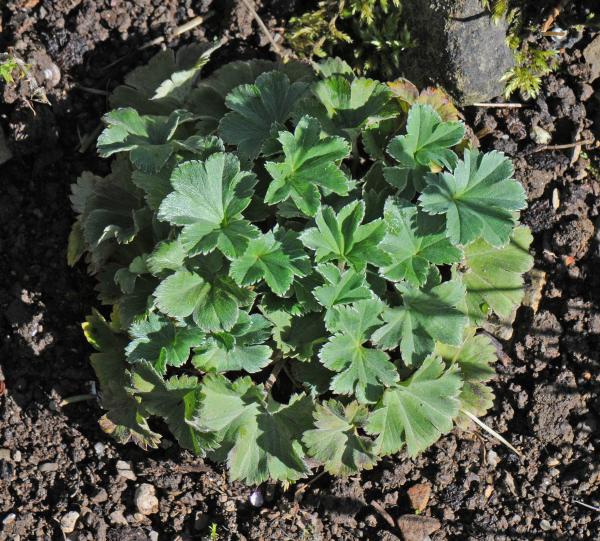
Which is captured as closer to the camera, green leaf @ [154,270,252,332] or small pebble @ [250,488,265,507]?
green leaf @ [154,270,252,332]

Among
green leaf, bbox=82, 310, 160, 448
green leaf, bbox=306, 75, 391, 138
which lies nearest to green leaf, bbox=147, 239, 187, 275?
green leaf, bbox=82, 310, 160, 448

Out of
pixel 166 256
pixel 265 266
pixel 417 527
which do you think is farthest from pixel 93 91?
pixel 417 527


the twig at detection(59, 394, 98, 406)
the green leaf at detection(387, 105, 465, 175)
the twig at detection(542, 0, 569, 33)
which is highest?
the twig at detection(542, 0, 569, 33)

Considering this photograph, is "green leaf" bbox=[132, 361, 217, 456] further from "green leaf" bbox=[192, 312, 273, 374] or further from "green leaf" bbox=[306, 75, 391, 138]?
"green leaf" bbox=[306, 75, 391, 138]

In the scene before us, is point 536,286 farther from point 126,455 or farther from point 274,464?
point 126,455

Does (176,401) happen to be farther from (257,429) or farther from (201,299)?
(201,299)

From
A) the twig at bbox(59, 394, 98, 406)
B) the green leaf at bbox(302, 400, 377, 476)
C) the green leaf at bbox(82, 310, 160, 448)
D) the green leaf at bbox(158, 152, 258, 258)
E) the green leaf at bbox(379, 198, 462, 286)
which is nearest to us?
the green leaf at bbox(158, 152, 258, 258)

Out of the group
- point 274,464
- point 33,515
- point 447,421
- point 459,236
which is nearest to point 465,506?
point 447,421

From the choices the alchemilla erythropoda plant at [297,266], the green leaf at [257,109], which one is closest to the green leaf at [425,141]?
the alchemilla erythropoda plant at [297,266]
